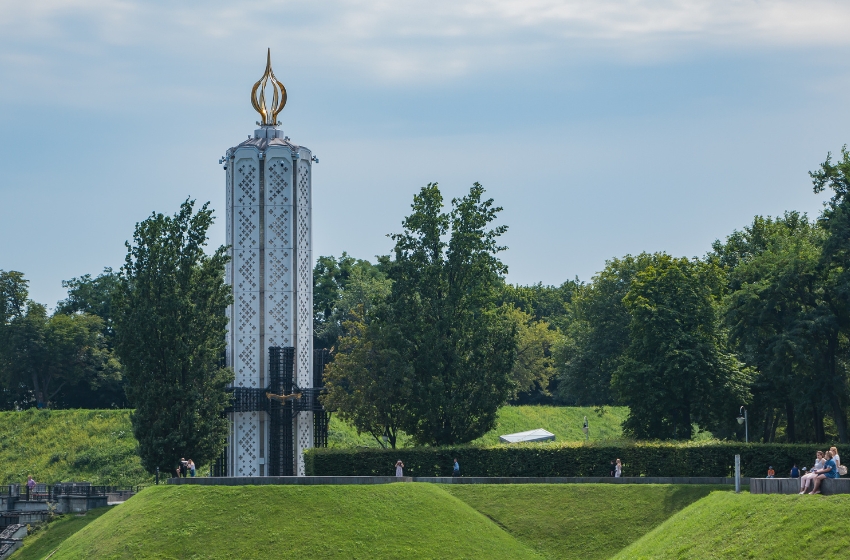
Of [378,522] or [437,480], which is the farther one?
[437,480]

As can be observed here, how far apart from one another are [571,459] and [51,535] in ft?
72.7

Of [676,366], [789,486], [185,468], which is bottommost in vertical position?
[185,468]

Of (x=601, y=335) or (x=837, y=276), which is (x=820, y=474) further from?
(x=601, y=335)

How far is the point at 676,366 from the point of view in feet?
180

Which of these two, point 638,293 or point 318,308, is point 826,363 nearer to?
point 638,293

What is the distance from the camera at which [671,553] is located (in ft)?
105

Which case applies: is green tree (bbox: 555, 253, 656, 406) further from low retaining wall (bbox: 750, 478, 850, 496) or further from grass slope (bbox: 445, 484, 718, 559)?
low retaining wall (bbox: 750, 478, 850, 496)

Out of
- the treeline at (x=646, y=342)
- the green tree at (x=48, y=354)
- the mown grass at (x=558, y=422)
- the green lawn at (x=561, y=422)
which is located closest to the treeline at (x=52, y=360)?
the green tree at (x=48, y=354)

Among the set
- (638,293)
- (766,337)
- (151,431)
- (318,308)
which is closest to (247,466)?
(151,431)

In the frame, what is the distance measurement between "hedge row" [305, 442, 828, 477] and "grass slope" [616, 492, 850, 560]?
531 inches

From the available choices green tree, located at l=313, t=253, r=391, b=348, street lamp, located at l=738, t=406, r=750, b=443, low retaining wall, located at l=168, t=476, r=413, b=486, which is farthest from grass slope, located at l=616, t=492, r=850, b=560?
green tree, located at l=313, t=253, r=391, b=348

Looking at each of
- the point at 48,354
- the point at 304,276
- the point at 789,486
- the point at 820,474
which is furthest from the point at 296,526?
the point at 48,354

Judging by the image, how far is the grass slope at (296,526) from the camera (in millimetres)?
37719

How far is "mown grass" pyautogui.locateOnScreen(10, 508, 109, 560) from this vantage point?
157ft
